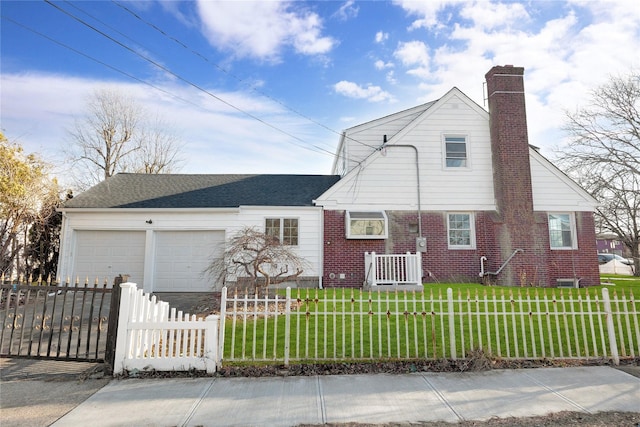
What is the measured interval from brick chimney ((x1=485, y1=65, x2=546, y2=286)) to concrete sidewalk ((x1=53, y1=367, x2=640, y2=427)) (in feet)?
27.6

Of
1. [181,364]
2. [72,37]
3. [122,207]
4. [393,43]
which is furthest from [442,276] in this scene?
[72,37]

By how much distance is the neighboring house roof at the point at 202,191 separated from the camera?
13922 mm

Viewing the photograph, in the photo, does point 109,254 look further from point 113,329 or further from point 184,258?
point 113,329

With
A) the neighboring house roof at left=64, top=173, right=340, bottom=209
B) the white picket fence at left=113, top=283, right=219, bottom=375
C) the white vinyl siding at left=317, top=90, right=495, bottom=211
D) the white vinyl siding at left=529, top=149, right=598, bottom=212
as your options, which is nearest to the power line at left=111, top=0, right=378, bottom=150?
the neighboring house roof at left=64, top=173, right=340, bottom=209

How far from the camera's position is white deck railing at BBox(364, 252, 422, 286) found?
12.0 metres

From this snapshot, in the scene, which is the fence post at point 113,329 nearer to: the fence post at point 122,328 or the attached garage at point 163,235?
the fence post at point 122,328

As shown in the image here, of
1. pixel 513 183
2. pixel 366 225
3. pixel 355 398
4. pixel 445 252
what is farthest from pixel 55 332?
pixel 513 183

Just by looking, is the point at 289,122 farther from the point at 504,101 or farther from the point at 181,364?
the point at 181,364

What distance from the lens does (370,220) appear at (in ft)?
45.0

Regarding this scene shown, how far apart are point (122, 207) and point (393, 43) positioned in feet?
38.4

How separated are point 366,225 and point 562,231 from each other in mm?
7976

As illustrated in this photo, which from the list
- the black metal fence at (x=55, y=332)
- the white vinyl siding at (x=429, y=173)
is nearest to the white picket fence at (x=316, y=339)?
the black metal fence at (x=55, y=332)

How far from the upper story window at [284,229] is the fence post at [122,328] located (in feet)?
27.4

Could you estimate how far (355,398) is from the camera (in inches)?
175
